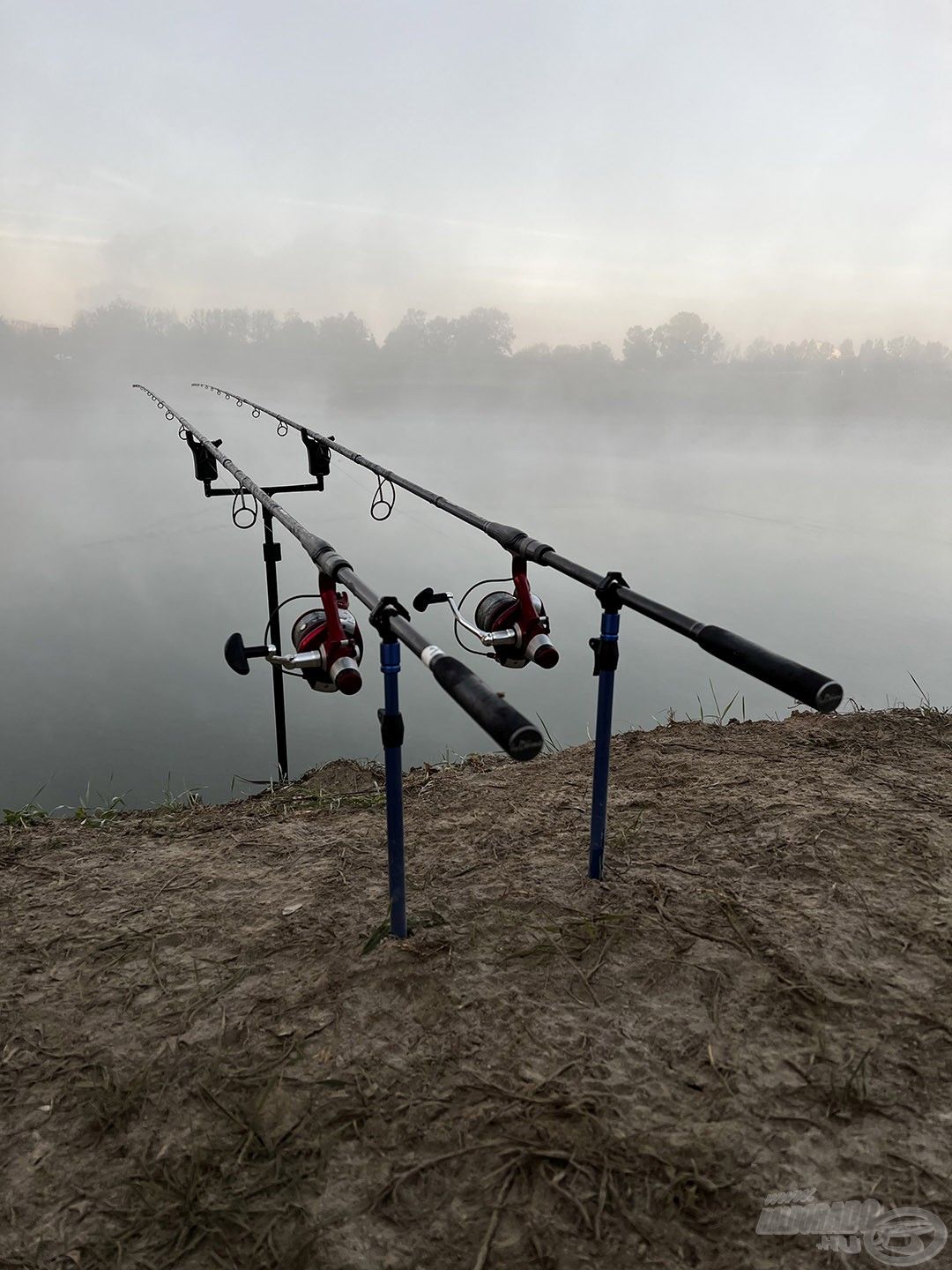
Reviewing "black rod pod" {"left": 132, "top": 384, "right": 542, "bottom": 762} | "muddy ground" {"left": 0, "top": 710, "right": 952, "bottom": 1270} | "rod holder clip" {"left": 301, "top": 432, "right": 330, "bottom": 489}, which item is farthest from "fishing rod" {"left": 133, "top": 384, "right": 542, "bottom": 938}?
"rod holder clip" {"left": 301, "top": 432, "right": 330, "bottom": 489}

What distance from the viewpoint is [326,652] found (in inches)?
136

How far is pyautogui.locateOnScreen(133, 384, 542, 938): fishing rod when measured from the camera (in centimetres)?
175

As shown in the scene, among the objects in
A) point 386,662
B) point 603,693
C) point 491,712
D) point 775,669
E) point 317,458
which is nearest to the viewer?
point 491,712

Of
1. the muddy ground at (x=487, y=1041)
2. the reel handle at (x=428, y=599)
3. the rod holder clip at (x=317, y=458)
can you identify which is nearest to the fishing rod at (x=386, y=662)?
the reel handle at (x=428, y=599)

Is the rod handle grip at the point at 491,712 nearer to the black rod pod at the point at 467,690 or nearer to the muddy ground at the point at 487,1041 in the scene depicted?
the black rod pod at the point at 467,690

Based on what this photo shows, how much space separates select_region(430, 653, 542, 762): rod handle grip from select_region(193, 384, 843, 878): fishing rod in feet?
2.61

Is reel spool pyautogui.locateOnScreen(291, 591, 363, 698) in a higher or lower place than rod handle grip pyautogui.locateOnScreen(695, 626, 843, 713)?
lower

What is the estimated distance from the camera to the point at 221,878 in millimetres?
3826

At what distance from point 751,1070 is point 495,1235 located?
→ 947 mm

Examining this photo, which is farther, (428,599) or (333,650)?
(333,650)

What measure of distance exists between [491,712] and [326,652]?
6.12 ft

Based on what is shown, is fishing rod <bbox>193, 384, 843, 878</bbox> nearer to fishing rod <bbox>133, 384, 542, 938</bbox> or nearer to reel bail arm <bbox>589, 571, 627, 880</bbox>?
reel bail arm <bbox>589, 571, 627, 880</bbox>

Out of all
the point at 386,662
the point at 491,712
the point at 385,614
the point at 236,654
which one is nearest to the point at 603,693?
the point at 386,662

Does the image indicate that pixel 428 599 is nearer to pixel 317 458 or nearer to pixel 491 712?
pixel 491 712
